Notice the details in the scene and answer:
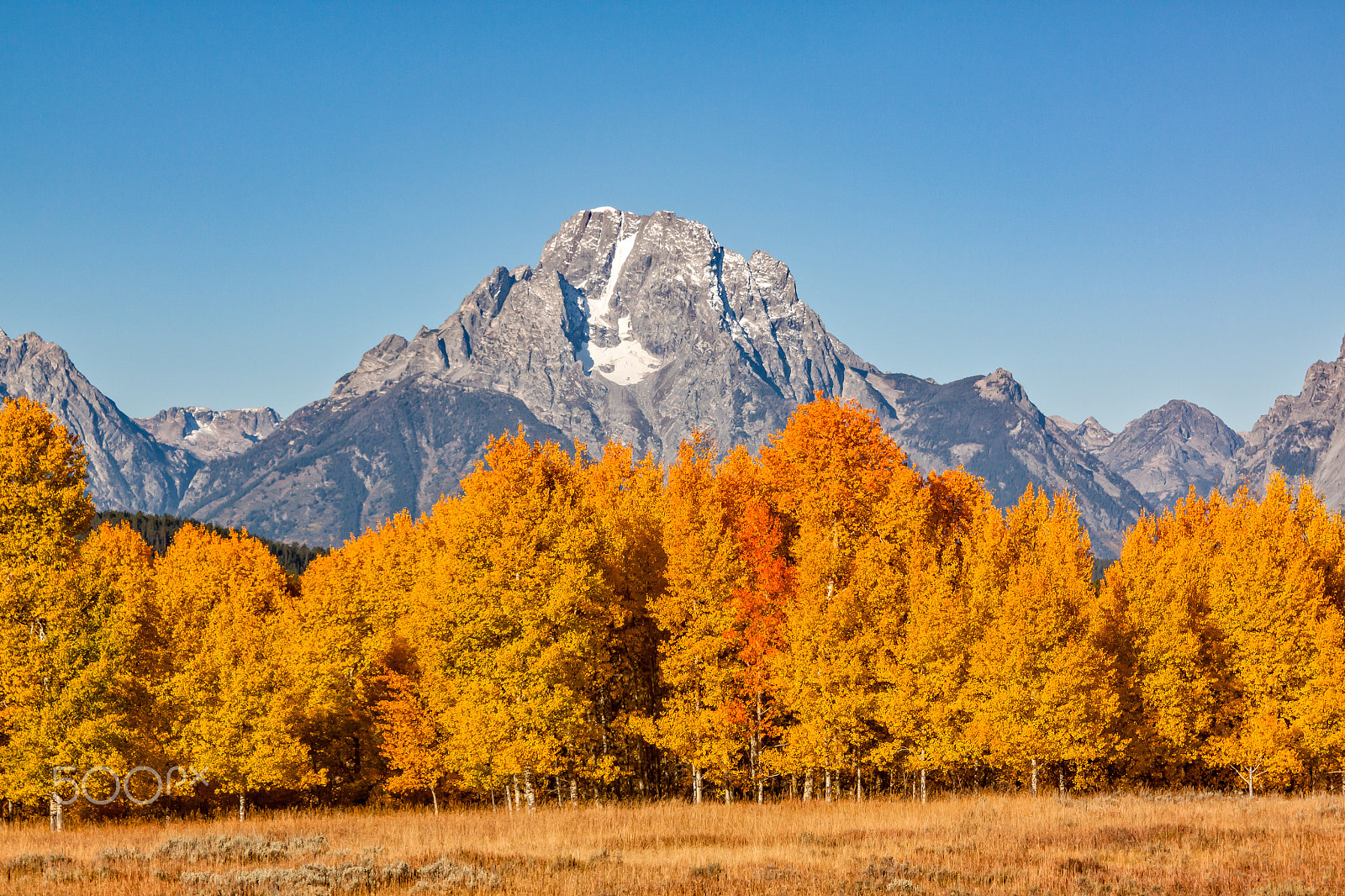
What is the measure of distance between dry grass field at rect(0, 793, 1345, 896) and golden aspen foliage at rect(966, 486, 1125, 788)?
2.40 meters

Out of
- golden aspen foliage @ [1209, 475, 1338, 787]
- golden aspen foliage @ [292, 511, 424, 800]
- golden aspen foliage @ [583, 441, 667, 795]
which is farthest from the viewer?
golden aspen foliage @ [292, 511, 424, 800]

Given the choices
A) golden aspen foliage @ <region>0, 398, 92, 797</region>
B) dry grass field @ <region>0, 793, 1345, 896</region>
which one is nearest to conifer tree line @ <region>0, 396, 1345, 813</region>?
golden aspen foliage @ <region>0, 398, 92, 797</region>

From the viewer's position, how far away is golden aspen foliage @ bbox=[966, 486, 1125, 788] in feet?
133

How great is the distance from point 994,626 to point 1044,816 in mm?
9841

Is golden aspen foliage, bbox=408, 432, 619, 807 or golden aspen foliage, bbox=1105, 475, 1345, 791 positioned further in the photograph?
golden aspen foliage, bbox=1105, 475, 1345, 791

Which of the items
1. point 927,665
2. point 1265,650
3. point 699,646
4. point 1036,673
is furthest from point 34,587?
point 1265,650

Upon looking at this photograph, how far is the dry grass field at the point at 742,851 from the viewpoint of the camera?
22469mm

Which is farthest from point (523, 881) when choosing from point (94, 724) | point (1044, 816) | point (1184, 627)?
point (1184, 627)

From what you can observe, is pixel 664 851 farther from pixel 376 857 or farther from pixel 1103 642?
pixel 1103 642

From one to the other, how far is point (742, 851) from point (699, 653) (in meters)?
14.1

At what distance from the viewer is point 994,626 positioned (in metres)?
42.7

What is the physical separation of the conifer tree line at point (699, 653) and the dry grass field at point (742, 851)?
10.6 feet

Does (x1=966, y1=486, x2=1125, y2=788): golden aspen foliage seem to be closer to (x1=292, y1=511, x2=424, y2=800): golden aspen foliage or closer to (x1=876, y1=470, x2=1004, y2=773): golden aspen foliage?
(x1=876, y1=470, x2=1004, y2=773): golden aspen foliage

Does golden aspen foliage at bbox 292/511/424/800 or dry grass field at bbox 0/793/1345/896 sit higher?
golden aspen foliage at bbox 292/511/424/800
